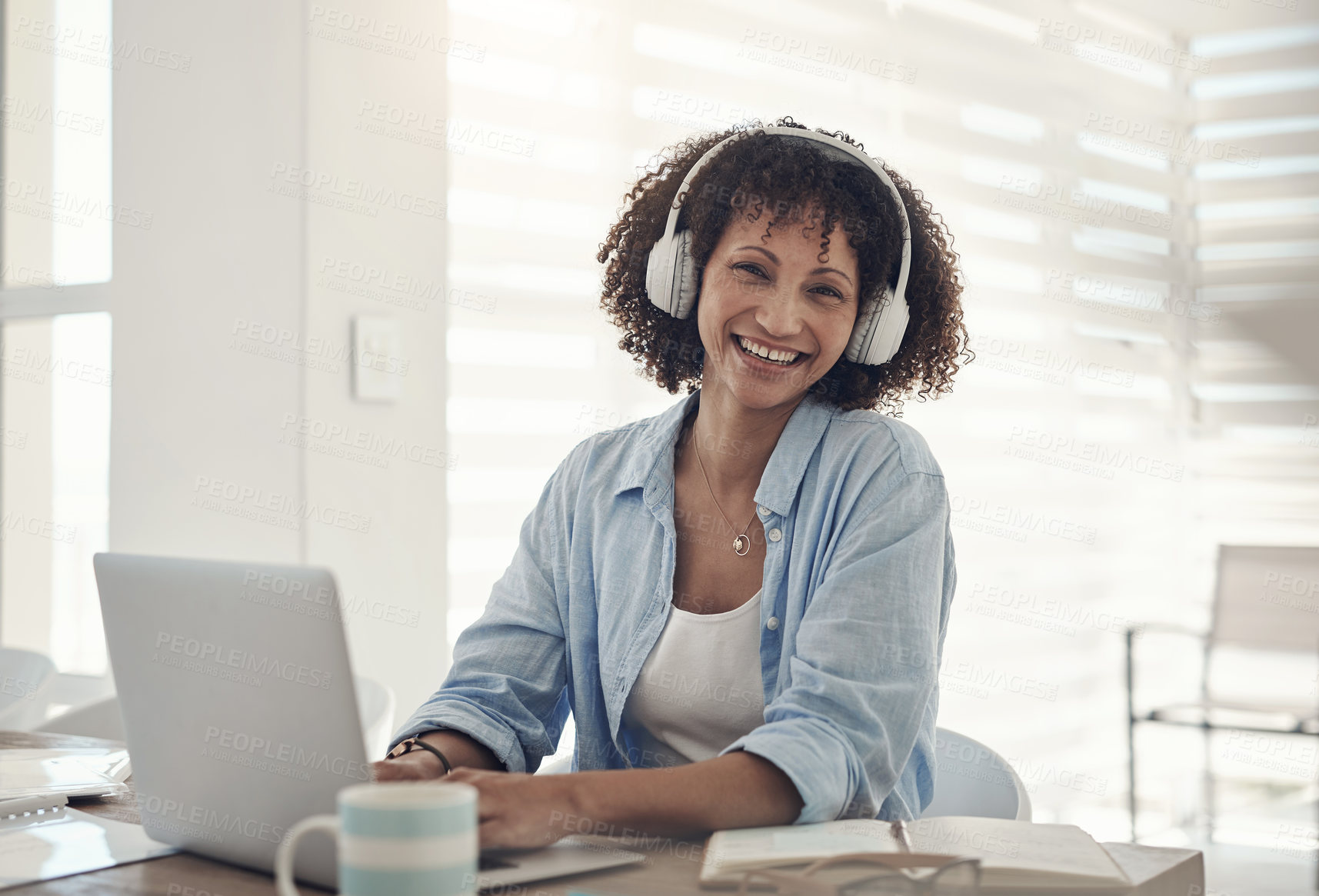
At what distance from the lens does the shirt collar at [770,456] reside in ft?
4.31

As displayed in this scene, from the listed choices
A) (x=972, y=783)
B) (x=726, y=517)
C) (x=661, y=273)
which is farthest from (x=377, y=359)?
(x=972, y=783)

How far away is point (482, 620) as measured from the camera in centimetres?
139

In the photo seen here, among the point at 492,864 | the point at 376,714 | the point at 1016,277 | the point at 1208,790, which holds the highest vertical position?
the point at 1016,277

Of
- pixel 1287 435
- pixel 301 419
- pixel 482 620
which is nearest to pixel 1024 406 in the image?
pixel 1287 435

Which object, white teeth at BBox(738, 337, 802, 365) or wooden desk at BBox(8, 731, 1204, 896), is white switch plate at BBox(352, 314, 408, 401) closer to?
white teeth at BBox(738, 337, 802, 365)

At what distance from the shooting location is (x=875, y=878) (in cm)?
79

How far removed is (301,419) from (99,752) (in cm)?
84

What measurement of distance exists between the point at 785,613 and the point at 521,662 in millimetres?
306

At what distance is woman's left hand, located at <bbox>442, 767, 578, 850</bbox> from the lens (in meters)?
0.92

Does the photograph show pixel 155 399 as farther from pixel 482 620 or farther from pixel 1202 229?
pixel 1202 229

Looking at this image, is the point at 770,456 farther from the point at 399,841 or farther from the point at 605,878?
the point at 399,841

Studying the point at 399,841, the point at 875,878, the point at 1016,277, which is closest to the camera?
the point at 399,841

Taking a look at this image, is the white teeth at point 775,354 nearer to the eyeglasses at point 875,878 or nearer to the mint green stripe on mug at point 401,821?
the eyeglasses at point 875,878

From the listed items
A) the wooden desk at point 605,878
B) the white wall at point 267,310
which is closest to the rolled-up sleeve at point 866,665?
the wooden desk at point 605,878
